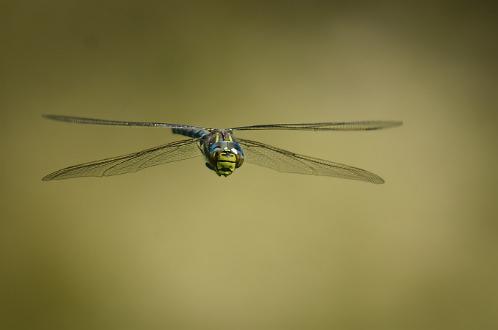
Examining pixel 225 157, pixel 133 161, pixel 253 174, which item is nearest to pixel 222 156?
pixel 225 157

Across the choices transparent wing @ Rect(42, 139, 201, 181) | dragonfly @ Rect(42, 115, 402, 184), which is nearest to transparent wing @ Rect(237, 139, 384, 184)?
dragonfly @ Rect(42, 115, 402, 184)

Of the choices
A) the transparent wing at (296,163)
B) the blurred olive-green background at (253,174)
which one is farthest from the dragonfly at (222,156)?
the blurred olive-green background at (253,174)

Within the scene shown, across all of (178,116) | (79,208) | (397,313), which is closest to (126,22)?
(178,116)

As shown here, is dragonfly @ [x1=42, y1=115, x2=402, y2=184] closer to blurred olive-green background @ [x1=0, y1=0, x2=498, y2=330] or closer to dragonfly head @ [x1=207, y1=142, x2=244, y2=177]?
dragonfly head @ [x1=207, y1=142, x2=244, y2=177]

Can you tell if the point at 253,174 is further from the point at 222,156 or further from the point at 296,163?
the point at 222,156

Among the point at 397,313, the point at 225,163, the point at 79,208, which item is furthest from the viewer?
the point at 397,313

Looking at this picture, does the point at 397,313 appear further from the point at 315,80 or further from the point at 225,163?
the point at 225,163

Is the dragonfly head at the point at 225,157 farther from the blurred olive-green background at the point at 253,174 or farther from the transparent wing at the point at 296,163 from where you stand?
the blurred olive-green background at the point at 253,174
